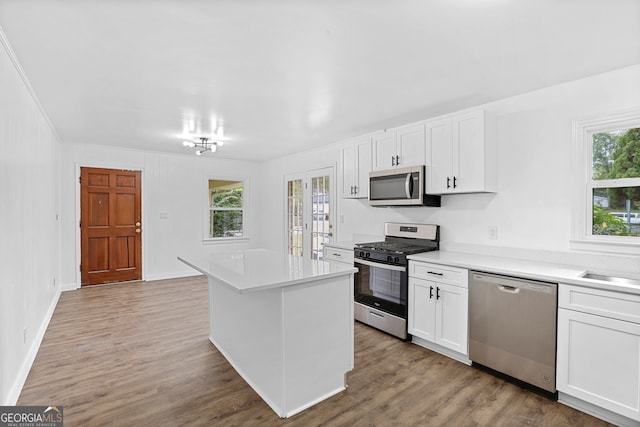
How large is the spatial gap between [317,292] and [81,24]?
2.10 meters

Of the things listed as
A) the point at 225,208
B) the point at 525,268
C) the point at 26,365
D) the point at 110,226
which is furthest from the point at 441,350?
the point at 110,226

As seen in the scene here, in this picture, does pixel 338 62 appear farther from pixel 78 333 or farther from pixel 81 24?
pixel 78 333

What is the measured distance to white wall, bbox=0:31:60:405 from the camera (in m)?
1.99

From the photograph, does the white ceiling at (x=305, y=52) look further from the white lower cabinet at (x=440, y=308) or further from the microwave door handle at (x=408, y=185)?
the white lower cabinet at (x=440, y=308)

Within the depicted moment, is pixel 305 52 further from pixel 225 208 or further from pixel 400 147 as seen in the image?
pixel 225 208

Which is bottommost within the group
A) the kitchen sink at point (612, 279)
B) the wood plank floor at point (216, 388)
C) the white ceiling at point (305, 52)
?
the wood plank floor at point (216, 388)

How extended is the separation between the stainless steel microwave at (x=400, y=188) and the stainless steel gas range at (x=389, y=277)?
397 mm

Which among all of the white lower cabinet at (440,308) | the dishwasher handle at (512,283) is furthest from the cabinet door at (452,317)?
the dishwasher handle at (512,283)

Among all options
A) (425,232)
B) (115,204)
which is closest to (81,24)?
(425,232)

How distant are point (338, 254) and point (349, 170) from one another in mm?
1140

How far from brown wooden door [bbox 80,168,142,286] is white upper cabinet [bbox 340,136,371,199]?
376 cm

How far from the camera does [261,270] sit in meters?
2.23

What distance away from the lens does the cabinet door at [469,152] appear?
9.58 ft

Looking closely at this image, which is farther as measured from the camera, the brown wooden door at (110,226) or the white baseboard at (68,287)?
the brown wooden door at (110,226)
